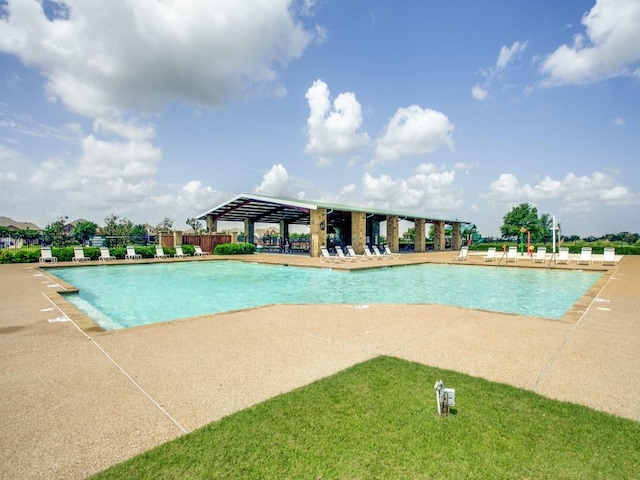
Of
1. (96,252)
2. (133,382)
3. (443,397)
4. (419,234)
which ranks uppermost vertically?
(419,234)

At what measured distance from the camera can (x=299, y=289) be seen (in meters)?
11.1

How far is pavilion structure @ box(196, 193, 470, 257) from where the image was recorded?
21406mm

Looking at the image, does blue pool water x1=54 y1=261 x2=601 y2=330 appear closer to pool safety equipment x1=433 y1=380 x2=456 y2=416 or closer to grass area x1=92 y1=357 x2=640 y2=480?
grass area x1=92 y1=357 x2=640 y2=480

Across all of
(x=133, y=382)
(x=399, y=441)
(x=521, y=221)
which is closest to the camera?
(x=399, y=441)

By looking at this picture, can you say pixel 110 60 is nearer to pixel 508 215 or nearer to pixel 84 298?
pixel 84 298

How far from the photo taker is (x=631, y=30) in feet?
28.7

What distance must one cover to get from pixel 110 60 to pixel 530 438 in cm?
1200

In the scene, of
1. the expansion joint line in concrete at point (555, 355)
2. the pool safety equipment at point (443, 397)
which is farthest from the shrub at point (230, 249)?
the pool safety equipment at point (443, 397)

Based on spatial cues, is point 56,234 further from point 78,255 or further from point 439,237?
point 439,237

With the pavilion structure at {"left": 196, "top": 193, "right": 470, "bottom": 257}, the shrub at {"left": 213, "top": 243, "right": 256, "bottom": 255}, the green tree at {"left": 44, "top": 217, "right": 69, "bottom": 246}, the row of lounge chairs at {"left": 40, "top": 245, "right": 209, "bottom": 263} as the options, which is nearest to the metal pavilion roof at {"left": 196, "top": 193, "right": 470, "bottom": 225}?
the pavilion structure at {"left": 196, "top": 193, "right": 470, "bottom": 257}

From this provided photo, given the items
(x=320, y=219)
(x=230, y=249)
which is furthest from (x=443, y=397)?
(x=230, y=249)

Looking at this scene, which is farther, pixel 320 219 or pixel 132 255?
pixel 320 219

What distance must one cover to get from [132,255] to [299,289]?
13831 mm

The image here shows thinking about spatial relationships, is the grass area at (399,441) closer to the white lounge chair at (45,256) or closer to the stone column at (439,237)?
the white lounge chair at (45,256)
